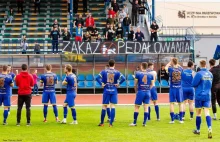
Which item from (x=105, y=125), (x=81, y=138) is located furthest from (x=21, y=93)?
(x=81, y=138)

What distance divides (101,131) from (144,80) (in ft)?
8.22

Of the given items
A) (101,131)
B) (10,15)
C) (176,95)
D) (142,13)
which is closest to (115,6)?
(142,13)

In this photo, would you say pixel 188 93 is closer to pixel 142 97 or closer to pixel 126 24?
pixel 142 97

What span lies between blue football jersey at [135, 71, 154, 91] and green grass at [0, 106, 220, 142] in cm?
132

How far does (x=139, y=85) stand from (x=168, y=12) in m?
59.7

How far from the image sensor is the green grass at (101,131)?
48.5ft

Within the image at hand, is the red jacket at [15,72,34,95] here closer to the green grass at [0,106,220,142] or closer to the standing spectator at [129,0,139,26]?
the green grass at [0,106,220,142]

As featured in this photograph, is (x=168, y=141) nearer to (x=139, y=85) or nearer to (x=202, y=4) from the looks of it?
(x=139, y=85)

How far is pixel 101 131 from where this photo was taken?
54.4 ft

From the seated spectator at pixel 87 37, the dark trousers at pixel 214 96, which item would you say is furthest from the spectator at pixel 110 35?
the dark trousers at pixel 214 96

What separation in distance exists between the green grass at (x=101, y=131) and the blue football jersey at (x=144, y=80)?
1.32 meters

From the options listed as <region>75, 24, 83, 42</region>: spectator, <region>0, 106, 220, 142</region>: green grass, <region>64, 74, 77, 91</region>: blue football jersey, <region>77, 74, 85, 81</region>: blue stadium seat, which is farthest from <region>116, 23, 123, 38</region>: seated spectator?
<region>64, 74, 77, 91</region>: blue football jersey

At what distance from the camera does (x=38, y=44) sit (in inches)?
1437

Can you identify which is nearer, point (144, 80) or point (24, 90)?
point (144, 80)
